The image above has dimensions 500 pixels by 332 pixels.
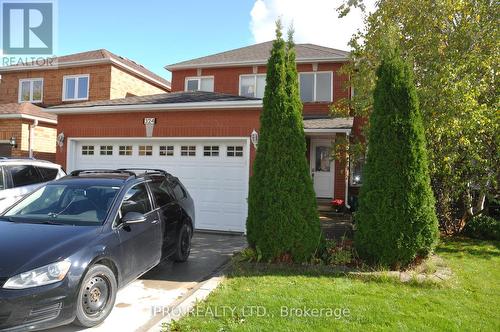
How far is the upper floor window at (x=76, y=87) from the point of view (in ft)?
59.4

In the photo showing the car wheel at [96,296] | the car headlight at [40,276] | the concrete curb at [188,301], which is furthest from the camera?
the concrete curb at [188,301]

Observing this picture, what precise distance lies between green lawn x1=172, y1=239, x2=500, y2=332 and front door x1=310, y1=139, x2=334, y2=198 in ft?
27.2

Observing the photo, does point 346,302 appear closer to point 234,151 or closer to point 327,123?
point 234,151

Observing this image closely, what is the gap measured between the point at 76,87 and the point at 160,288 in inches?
604

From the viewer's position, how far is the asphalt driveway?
14.7 feet

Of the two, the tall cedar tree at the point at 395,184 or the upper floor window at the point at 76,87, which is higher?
the upper floor window at the point at 76,87

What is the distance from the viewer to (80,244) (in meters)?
4.23

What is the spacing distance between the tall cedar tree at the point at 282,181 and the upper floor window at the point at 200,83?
35.8ft

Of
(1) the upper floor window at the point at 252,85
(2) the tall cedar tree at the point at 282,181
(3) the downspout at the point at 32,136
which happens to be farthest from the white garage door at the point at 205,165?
(1) the upper floor window at the point at 252,85

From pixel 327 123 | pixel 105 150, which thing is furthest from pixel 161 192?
pixel 327 123

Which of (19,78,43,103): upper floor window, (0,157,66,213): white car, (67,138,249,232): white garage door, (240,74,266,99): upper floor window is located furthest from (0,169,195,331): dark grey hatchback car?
(19,78,43,103): upper floor window

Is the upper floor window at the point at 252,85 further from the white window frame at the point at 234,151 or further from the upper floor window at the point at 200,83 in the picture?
the white window frame at the point at 234,151

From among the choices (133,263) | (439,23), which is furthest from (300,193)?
(439,23)

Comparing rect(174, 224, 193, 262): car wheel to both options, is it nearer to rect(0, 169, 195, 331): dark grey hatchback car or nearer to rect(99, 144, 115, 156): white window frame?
rect(0, 169, 195, 331): dark grey hatchback car
